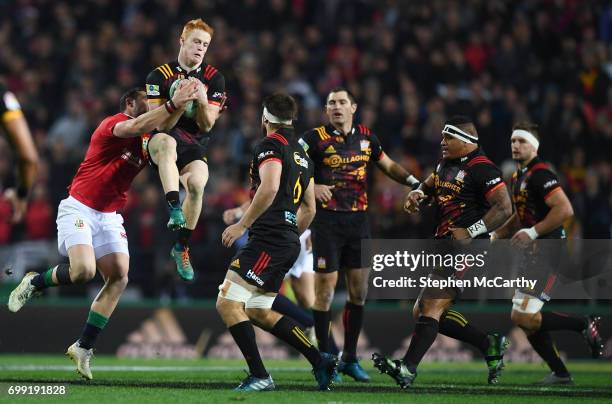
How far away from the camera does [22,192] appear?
24.0 feet

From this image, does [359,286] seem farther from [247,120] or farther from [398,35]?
[398,35]

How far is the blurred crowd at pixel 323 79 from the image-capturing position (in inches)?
656

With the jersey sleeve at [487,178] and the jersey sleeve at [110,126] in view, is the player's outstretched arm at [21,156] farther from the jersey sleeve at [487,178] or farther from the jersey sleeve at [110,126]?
the jersey sleeve at [487,178]

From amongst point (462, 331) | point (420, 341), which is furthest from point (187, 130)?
point (462, 331)

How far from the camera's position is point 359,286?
11492mm

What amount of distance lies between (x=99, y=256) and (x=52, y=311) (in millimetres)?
5309

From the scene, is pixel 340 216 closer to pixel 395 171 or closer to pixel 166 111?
pixel 395 171

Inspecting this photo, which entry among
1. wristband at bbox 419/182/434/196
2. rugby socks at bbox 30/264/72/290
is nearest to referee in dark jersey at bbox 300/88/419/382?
wristband at bbox 419/182/434/196

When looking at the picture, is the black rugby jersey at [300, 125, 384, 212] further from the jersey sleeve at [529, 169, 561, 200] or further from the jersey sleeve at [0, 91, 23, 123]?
the jersey sleeve at [0, 91, 23, 123]

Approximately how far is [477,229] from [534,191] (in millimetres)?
1266

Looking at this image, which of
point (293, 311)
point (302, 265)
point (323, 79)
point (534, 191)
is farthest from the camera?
point (323, 79)

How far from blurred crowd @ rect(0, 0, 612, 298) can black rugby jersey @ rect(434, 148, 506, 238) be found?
5.09 metres

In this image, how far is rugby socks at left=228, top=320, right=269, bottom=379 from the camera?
9414 millimetres

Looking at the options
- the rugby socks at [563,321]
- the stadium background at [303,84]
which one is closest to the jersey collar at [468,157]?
the rugby socks at [563,321]
